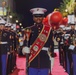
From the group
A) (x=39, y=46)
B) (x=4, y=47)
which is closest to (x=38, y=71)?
(x=39, y=46)

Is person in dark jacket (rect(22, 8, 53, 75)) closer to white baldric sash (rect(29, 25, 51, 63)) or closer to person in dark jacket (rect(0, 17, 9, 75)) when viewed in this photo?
white baldric sash (rect(29, 25, 51, 63))

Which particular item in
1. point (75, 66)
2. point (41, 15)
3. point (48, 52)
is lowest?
point (75, 66)

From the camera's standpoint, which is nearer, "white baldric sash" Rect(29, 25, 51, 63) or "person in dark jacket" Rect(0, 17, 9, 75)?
"white baldric sash" Rect(29, 25, 51, 63)

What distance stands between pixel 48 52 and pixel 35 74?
1.61ft

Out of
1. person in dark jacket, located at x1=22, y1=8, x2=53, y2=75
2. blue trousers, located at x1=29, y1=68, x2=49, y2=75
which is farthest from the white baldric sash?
blue trousers, located at x1=29, y1=68, x2=49, y2=75

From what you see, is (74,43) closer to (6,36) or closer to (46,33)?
(46,33)

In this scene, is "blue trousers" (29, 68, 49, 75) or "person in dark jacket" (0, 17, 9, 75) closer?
"blue trousers" (29, 68, 49, 75)

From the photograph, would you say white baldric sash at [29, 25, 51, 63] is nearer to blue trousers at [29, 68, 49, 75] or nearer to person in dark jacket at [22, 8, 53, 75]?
person in dark jacket at [22, 8, 53, 75]

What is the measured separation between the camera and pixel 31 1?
5422 centimetres

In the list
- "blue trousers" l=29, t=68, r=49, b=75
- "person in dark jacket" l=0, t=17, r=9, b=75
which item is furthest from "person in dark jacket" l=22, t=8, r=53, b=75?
"person in dark jacket" l=0, t=17, r=9, b=75

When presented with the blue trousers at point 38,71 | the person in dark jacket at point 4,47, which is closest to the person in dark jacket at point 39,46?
the blue trousers at point 38,71

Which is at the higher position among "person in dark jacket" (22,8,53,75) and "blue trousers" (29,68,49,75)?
"person in dark jacket" (22,8,53,75)

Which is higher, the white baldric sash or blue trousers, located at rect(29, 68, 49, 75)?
the white baldric sash

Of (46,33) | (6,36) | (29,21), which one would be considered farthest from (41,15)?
(29,21)
